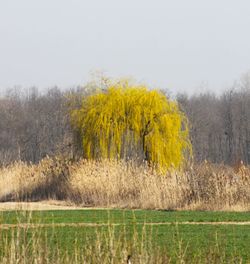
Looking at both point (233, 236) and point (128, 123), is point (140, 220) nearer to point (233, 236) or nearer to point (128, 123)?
point (233, 236)

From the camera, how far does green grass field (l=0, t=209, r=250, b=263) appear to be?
965 cm

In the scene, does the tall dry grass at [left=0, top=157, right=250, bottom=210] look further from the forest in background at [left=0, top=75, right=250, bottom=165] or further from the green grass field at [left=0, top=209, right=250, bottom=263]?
the forest in background at [left=0, top=75, right=250, bottom=165]

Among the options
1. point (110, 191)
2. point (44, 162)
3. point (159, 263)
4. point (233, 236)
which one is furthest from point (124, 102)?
point (159, 263)

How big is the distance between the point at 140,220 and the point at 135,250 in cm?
990

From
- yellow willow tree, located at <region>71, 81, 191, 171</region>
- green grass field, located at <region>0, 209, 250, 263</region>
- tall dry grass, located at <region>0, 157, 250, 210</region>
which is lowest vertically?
green grass field, located at <region>0, 209, 250, 263</region>

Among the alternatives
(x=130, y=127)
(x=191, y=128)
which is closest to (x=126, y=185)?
(x=130, y=127)

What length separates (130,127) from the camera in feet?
108

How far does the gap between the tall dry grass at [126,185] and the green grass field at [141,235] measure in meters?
1.77

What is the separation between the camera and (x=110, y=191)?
2561cm

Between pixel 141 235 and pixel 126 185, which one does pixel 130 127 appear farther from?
pixel 141 235

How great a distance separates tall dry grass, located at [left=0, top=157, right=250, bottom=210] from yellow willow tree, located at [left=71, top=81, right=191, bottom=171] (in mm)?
2299

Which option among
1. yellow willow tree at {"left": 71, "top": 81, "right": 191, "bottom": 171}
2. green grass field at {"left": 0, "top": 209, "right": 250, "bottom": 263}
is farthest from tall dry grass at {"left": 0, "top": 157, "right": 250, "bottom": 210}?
yellow willow tree at {"left": 71, "top": 81, "right": 191, "bottom": 171}

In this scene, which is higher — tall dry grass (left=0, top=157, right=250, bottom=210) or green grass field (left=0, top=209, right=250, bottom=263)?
tall dry grass (left=0, top=157, right=250, bottom=210)

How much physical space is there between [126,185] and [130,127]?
7.87 meters
